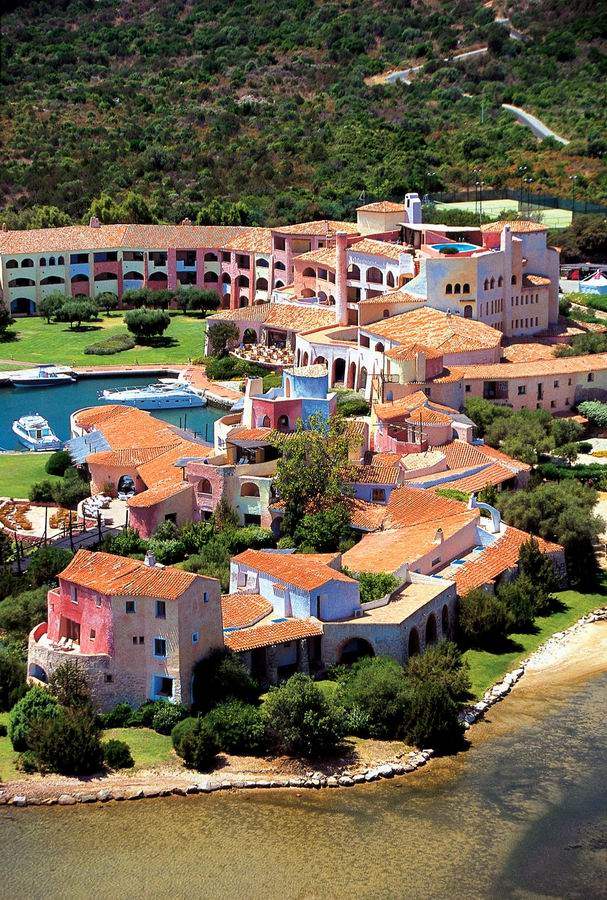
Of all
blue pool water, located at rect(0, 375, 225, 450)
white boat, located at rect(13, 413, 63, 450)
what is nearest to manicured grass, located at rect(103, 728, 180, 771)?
white boat, located at rect(13, 413, 63, 450)

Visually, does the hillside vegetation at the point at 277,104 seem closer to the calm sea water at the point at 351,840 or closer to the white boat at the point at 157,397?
the white boat at the point at 157,397

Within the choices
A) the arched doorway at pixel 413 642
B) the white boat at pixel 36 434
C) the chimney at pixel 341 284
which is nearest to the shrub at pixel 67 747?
the arched doorway at pixel 413 642

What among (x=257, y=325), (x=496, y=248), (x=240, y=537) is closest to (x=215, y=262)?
(x=257, y=325)

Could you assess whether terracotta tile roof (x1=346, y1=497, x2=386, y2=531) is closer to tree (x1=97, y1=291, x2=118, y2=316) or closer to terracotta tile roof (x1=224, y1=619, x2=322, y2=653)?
terracotta tile roof (x1=224, y1=619, x2=322, y2=653)

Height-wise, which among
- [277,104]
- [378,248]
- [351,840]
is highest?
[277,104]

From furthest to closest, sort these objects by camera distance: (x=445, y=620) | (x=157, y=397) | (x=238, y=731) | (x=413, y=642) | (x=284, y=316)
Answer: (x=284, y=316) < (x=157, y=397) < (x=445, y=620) < (x=413, y=642) < (x=238, y=731)

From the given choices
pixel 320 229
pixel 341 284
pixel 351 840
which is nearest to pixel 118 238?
pixel 320 229

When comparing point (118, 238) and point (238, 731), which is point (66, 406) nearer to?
point (118, 238)
